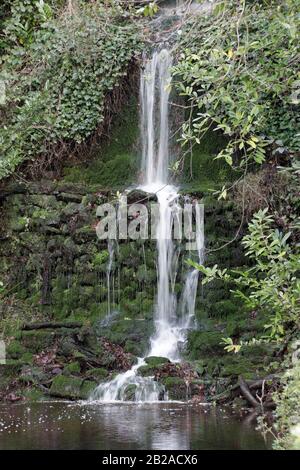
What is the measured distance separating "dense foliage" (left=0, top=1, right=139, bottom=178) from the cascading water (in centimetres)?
81

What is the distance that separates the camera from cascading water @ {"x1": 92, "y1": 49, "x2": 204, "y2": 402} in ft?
28.4

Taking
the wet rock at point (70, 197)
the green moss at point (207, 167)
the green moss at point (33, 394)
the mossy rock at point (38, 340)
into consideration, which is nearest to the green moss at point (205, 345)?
the mossy rock at point (38, 340)

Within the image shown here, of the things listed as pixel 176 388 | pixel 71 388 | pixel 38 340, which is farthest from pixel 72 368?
pixel 176 388

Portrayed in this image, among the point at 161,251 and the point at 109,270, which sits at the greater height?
the point at 161,251

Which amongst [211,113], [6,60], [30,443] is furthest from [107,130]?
[30,443]

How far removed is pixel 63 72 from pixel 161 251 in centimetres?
443

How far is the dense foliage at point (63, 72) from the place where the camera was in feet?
41.4

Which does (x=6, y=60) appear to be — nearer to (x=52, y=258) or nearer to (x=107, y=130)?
(x=107, y=130)

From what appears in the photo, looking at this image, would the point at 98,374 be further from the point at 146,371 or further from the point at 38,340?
the point at 38,340

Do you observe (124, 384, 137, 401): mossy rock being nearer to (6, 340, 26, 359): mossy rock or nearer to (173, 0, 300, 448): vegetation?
(173, 0, 300, 448): vegetation

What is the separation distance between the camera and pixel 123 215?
11484 millimetres

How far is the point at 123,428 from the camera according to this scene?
647cm

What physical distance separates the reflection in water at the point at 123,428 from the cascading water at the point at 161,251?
23.8 inches

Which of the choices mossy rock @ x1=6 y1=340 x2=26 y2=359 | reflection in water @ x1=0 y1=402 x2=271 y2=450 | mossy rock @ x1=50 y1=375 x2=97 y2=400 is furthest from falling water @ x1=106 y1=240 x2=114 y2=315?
reflection in water @ x1=0 y1=402 x2=271 y2=450
